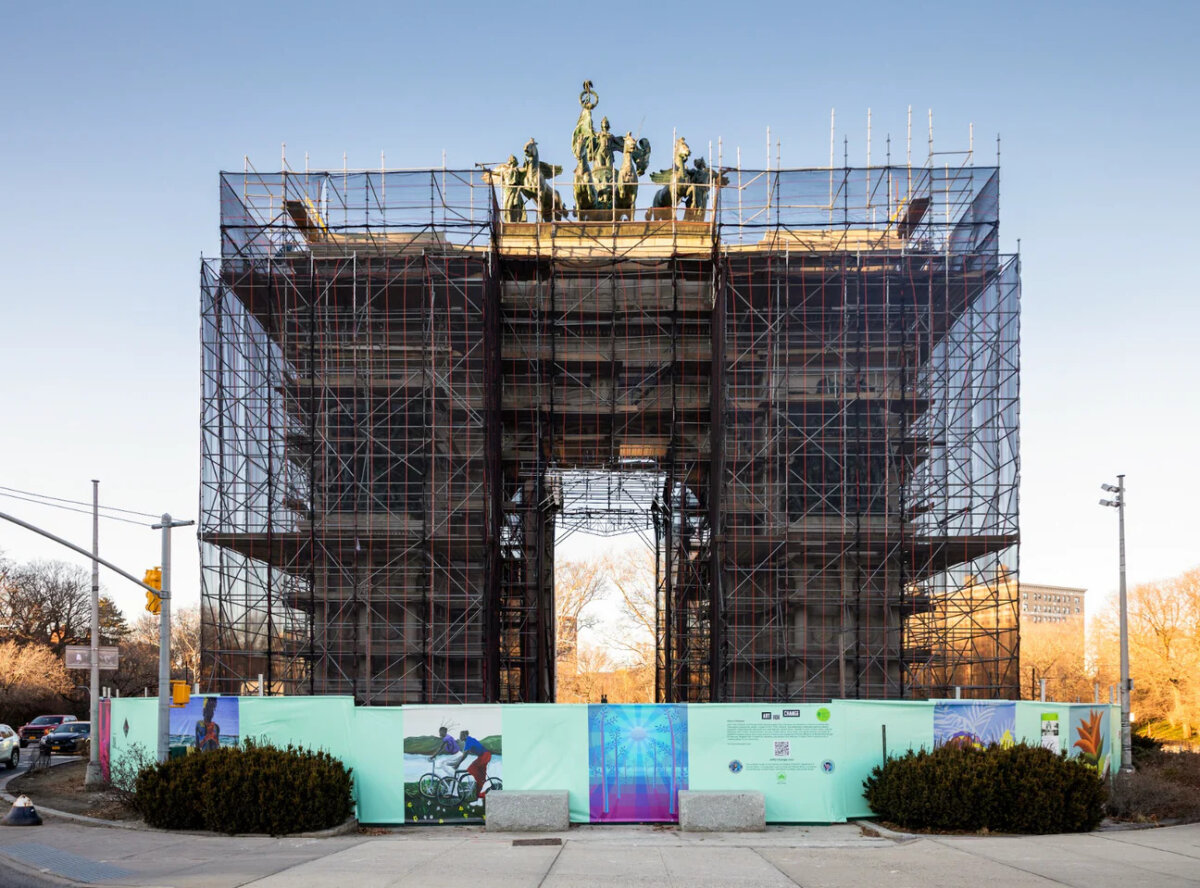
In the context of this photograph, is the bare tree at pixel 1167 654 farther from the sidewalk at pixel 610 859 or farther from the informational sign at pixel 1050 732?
the sidewalk at pixel 610 859

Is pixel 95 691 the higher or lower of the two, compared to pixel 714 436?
lower

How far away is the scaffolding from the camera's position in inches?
1315

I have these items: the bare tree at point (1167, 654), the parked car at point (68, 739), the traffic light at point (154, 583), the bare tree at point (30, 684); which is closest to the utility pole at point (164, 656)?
the traffic light at point (154, 583)

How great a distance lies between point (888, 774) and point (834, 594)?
51.4ft

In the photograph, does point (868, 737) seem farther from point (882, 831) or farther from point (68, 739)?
point (68, 739)

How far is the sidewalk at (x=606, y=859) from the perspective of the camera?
13820 mm

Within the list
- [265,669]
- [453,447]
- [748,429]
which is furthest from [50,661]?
[748,429]

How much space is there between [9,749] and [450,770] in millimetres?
20948

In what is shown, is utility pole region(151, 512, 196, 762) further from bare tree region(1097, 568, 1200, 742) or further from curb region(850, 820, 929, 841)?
bare tree region(1097, 568, 1200, 742)

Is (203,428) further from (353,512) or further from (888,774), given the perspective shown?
(888,774)

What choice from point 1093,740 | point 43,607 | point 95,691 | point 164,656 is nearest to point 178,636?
point 43,607

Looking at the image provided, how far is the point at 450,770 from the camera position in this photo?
19.1 m

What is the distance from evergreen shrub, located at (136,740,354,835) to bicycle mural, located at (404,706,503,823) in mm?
1071

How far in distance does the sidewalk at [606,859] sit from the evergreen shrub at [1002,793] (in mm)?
456
